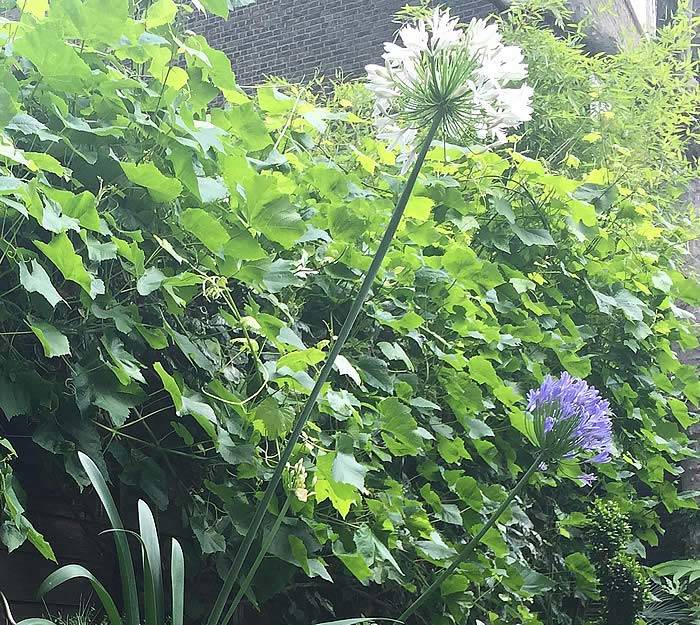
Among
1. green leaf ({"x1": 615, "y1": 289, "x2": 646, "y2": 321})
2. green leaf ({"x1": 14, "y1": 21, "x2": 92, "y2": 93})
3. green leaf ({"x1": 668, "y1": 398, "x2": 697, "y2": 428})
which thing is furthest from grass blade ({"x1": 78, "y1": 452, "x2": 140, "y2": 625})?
green leaf ({"x1": 668, "y1": 398, "x2": 697, "y2": 428})

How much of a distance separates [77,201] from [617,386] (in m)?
2.32

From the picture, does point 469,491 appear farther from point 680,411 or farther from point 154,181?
point 680,411

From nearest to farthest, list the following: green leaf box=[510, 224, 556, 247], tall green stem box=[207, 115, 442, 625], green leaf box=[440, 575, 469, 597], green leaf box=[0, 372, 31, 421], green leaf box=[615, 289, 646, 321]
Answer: tall green stem box=[207, 115, 442, 625]
green leaf box=[0, 372, 31, 421]
green leaf box=[440, 575, 469, 597]
green leaf box=[510, 224, 556, 247]
green leaf box=[615, 289, 646, 321]

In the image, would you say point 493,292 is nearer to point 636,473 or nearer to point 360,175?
point 360,175

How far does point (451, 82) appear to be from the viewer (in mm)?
1170

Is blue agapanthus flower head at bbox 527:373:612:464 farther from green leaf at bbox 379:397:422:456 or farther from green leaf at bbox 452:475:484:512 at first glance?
green leaf at bbox 452:475:484:512

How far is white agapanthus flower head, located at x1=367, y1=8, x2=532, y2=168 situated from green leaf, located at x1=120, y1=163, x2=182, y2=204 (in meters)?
0.45

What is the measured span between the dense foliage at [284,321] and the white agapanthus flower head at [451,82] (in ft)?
1.47

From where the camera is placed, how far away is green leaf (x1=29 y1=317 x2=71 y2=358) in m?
1.33

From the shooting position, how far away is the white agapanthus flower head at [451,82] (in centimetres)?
117

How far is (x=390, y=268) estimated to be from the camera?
221cm

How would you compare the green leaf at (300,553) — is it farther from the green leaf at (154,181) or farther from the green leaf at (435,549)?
the green leaf at (154,181)

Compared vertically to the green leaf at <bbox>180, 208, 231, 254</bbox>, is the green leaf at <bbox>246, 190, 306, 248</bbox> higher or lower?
higher

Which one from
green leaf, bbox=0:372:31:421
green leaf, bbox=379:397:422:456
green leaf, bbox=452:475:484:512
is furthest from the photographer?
green leaf, bbox=452:475:484:512
